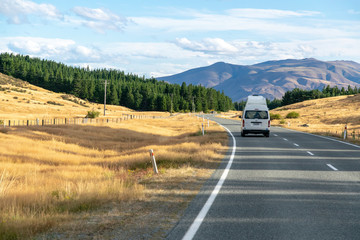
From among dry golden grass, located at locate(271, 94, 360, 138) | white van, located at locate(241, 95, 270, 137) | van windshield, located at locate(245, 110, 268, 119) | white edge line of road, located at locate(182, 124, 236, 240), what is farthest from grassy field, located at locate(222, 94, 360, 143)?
white edge line of road, located at locate(182, 124, 236, 240)

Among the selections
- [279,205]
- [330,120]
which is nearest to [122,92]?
[330,120]

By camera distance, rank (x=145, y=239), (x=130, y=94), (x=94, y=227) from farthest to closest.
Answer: (x=130, y=94) < (x=94, y=227) < (x=145, y=239)

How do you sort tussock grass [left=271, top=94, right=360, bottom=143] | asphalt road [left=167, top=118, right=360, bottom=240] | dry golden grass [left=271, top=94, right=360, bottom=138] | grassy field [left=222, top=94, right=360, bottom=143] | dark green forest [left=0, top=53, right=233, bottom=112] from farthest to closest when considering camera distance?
1. dark green forest [left=0, top=53, right=233, bottom=112]
2. dry golden grass [left=271, top=94, right=360, bottom=138]
3. tussock grass [left=271, top=94, right=360, bottom=143]
4. grassy field [left=222, top=94, right=360, bottom=143]
5. asphalt road [left=167, top=118, right=360, bottom=240]

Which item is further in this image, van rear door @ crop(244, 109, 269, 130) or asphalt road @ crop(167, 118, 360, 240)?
van rear door @ crop(244, 109, 269, 130)

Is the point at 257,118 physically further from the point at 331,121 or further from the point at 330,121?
the point at 330,121

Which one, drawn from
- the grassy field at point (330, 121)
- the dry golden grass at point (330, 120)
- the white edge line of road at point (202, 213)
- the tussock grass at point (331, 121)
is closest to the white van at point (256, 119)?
the grassy field at point (330, 121)

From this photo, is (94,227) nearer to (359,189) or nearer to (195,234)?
(195,234)

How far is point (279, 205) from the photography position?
7711mm

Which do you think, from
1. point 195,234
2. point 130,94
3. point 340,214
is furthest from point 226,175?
point 130,94

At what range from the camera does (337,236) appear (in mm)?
5660

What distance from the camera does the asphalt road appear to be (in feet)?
19.4

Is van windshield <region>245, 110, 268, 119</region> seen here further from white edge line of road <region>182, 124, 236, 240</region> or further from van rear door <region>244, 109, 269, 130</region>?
white edge line of road <region>182, 124, 236, 240</region>

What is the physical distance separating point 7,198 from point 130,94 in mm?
167639

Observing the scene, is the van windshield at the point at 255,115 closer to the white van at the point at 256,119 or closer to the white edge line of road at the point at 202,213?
the white van at the point at 256,119
